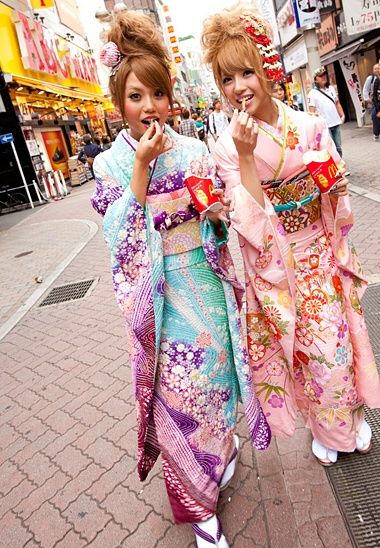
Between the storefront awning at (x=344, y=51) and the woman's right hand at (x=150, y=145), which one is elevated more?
the storefront awning at (x=344, y=51)

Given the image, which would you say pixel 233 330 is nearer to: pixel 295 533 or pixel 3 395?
pixel 295 533

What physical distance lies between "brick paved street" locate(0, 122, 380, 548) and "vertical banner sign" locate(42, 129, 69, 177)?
15525mm

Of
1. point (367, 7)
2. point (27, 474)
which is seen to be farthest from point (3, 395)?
point (367, 7)

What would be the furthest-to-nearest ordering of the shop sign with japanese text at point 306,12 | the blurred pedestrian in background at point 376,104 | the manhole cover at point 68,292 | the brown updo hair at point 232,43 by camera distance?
the blurred pedestrian in background at point 376,104, the shop sign with japanese text at point 306,12, the manhole cover at point 68,292, the brown updo hair at point 232,43

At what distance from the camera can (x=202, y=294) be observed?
1.88m

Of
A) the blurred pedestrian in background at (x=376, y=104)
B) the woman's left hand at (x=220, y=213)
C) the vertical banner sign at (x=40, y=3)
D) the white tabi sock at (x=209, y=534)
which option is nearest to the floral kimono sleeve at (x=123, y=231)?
the woman's left hand at (x=220, y=213)

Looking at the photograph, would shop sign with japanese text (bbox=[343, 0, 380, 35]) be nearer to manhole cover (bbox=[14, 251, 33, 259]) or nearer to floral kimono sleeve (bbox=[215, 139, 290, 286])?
manhole cover (bbox=[14, 251, 33, 259])

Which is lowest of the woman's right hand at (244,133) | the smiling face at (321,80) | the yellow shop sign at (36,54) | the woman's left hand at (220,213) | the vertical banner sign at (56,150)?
the woman's left hand at (220,213)

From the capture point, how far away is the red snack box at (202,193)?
1.65m

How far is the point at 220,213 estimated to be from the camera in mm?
1777

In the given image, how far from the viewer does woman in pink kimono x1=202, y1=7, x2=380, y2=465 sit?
1821 mm

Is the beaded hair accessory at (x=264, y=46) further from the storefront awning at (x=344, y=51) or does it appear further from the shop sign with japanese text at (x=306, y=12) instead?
the storefront awning at (x=344, y=51)

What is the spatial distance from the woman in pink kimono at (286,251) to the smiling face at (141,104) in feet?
0.96

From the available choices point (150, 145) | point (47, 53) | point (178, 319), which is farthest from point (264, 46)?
point (47, 53)
